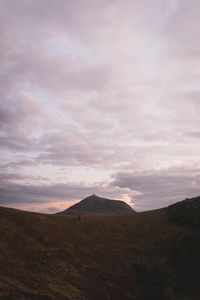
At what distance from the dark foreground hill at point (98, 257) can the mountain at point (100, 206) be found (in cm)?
11082

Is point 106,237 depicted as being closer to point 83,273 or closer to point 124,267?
point 124,267

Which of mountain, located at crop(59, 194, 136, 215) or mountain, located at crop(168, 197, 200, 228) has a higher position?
mountain, located at crop(59, 194, 136, 215)

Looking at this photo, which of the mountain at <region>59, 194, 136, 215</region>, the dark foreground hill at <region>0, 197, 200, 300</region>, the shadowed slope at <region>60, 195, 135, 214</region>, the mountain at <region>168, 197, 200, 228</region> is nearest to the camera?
the dark foreground hill at <region>0, 197, 200, 300</region>

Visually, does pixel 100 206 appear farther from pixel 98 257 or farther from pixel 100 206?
pixel 98 257

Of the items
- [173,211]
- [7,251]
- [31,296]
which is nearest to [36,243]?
[7,251]

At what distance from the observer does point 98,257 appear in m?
35.3

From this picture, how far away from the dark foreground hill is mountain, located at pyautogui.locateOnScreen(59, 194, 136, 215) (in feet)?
364

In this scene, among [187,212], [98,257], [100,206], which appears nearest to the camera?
[98,257]

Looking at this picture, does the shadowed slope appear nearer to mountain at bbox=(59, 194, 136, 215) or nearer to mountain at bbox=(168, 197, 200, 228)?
mountain at bbox=(59, 194, 136, 215)

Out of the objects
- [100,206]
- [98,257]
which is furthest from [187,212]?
[100,206]

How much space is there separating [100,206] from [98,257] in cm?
13359

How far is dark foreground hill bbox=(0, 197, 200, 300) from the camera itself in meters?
24.7

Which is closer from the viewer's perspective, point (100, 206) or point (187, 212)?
point (187, 212)

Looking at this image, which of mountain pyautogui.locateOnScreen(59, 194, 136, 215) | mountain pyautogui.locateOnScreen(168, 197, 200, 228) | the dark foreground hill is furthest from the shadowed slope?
the dark foreground hill
